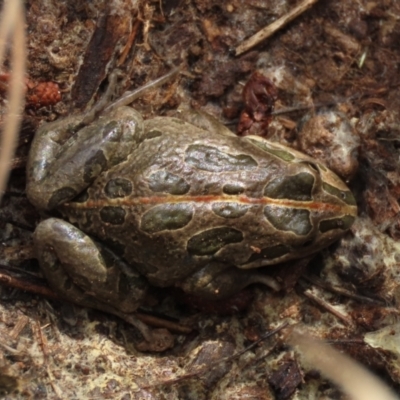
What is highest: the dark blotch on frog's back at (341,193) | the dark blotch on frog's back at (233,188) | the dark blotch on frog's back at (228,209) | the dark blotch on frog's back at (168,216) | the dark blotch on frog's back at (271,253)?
the dark blotch on frog's back at (341,193)

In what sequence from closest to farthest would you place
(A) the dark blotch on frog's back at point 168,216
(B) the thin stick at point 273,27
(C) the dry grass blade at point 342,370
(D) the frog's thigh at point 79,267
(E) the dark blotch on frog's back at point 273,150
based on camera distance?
(C) the dry grass blade at point 342,370, (A) the dark blotch on frog's back at point 168,216, (D) the frog's thigh at point 79,267, (E) the dark blotch on frog's back at point 273,150, (B) the thin stick at point 273,27

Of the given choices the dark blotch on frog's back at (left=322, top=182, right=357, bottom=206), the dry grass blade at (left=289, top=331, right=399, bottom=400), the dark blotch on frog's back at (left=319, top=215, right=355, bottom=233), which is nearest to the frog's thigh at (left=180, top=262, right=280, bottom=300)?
the dry grass blade at (left=289, top=331, right=399, bottom=400)

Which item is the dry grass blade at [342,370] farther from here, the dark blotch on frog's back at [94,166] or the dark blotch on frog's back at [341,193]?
the dark blotch on frog's back at [94,166]

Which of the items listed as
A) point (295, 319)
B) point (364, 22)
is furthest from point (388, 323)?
point (364, 22)

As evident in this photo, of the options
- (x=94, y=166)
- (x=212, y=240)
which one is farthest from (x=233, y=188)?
(x=94, y=166)

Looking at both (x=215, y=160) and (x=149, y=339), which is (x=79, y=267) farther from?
(x=215, y=160)

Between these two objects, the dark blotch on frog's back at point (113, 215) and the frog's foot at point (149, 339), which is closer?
the dark blotch on frog's back at point (113, 215)

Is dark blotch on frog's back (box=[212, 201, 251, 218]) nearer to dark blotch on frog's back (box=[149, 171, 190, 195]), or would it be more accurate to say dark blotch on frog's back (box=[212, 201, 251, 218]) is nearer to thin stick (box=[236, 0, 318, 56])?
dark blotch on frog's back (box=[149, 171, 190, 195])

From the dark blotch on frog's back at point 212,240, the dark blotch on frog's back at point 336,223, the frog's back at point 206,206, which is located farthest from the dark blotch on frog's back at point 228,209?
the dark blotch on frog's back at point 336,223
